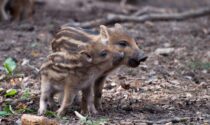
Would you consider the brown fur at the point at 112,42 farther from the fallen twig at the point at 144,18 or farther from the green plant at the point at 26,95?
the fallen twig at the point at 144,18

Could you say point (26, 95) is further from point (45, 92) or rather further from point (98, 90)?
point (98, 90)

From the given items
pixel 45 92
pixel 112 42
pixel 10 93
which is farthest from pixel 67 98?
pixel 10 93

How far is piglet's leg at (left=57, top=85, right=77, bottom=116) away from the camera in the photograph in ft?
17.5

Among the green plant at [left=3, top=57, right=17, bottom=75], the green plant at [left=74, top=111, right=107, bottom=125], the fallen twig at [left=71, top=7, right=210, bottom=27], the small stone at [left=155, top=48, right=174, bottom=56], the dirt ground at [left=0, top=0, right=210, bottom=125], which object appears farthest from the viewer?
the fallen twig at [left=71, top=7, right=210, bottom=27]

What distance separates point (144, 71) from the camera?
735cm

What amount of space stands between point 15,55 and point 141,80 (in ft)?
6.35

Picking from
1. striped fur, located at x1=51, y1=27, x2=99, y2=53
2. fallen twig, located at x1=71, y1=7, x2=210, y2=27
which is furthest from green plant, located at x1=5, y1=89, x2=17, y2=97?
fallen twig, located at x1=71, y1=7, x2=210, y2=27

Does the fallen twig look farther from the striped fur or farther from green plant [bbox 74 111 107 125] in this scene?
green plant [bbox 74 111 107 125]

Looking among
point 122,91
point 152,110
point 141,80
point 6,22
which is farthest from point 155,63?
point 6,22

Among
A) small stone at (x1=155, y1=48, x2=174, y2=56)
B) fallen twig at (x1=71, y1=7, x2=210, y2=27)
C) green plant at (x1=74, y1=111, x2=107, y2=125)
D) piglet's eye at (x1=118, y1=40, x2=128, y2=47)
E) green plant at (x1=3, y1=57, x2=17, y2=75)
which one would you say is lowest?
green plant at (x1=74, y1=111, x2=107, y2=125)

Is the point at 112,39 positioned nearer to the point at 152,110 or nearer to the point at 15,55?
the point at 152,110

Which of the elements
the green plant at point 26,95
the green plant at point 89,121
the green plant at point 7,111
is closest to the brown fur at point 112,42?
the green plant at point 89,121

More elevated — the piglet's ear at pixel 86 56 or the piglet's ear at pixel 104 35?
the piglet's ear at pixel 104 35

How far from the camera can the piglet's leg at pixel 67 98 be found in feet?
17.5
